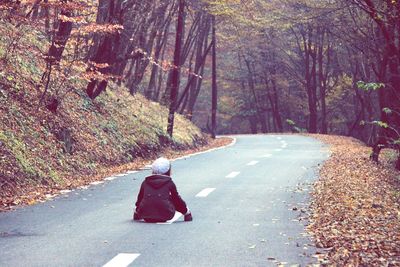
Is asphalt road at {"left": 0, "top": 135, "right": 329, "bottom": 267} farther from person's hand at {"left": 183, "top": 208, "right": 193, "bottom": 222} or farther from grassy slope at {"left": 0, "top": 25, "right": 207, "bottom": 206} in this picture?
grassy slope at {"left": 0, "top": 25, "right": 207, "bottom": 206}

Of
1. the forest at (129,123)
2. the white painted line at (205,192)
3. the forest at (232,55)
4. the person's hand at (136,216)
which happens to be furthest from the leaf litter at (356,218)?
the person's hand at (136,216)

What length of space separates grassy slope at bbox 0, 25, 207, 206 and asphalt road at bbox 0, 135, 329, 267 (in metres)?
1.23

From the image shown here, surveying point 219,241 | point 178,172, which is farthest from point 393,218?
point 178,172

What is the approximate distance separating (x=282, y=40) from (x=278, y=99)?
38.8 feet

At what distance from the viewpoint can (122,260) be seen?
6980mm

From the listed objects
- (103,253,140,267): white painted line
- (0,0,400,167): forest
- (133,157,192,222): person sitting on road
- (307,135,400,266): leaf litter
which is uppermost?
(0,0,400,167): forest

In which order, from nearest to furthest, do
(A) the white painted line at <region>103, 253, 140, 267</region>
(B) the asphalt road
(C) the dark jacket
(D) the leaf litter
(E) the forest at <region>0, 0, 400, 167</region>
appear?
1. (A) the white painted line at <region>103, 253, 140, 267</region>
2. (B) the asphalt road
3. (D) the leaf litter
4. (C) the dark jacket
5. (E) the forest at <region>0, 0, 400, 167</region>

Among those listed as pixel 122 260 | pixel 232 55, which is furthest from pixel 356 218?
pixel 232 55

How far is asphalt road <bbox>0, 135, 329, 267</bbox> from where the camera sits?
7.13 meters

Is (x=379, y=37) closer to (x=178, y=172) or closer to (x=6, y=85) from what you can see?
(x=178, y=172)

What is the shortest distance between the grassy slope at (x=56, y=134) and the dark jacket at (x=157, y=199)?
3.13 meters

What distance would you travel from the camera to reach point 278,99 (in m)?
63.8

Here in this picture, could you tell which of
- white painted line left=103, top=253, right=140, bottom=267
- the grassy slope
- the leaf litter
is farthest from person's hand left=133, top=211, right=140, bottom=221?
the grassy slope

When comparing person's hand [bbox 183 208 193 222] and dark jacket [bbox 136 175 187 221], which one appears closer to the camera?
dark jacket [bbox 136 175 187 221]
